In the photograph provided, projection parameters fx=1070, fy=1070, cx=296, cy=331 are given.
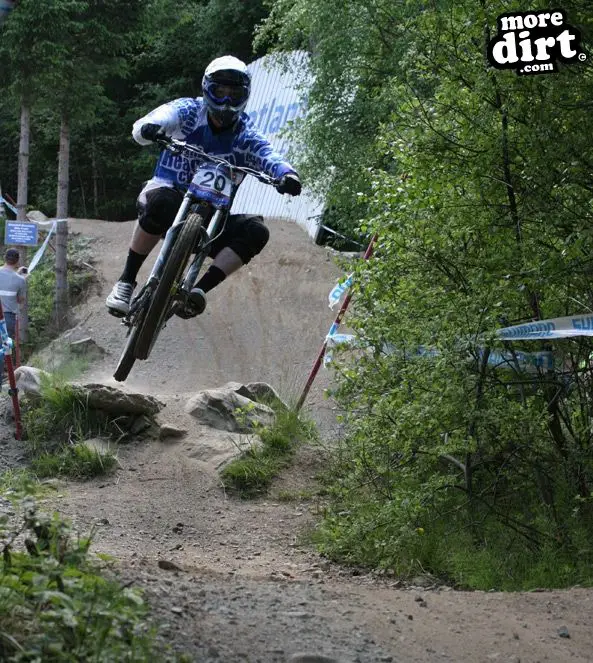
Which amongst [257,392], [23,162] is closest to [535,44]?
[257,392]

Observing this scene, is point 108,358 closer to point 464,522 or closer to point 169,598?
point 464,522

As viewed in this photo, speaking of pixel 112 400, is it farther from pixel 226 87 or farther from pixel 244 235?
pixel 226 87

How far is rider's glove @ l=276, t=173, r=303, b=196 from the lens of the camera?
774 centimetres

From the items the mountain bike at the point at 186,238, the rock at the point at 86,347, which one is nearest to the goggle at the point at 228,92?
the mountain bike at the point at 186,238

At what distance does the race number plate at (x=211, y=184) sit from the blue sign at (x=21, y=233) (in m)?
8.82

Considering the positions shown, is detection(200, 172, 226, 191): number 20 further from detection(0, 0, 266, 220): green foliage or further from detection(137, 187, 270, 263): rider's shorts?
detection(0, 0, 266, 220): green foliage

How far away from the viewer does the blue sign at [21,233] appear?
15.8 metres

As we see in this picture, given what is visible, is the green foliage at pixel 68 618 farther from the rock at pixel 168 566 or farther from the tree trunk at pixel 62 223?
the tree trunk at pixel 62 223

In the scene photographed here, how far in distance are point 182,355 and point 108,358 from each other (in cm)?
107

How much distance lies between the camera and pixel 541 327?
6.12 meters

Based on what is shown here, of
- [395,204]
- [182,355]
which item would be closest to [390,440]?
[395,204]

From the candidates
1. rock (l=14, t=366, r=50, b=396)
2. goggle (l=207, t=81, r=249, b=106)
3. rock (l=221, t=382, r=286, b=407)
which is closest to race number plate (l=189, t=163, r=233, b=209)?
goggle (l=207, t=81, r=249, b=106)

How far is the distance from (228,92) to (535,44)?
257 cm

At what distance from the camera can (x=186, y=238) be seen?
741cm
